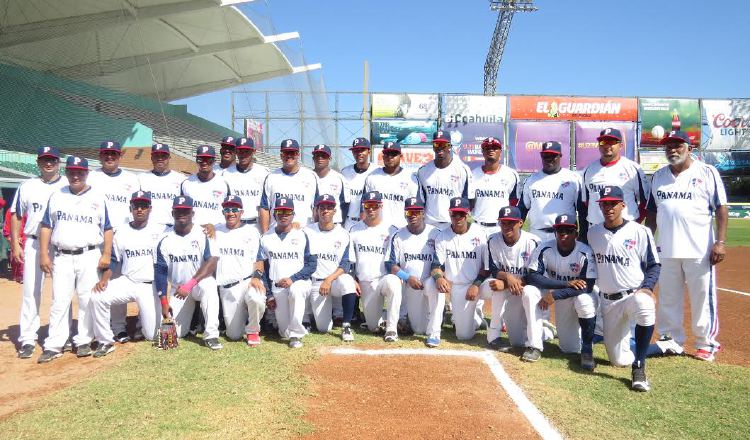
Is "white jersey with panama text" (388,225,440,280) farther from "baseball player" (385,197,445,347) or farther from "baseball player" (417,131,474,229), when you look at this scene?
"baseball player" (417,131,474,229)

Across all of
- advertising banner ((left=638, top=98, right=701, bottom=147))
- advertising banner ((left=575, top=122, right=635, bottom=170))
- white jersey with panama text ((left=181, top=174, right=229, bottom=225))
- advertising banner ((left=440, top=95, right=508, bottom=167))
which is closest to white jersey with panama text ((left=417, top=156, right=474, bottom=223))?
white jersey with panama text ((left=181, top=174, right=229, bottom=225))

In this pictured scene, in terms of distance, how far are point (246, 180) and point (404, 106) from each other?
81.3 feet

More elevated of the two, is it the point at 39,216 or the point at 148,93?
the point at 148,93

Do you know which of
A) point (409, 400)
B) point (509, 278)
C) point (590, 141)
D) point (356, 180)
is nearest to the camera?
point (409, 400)

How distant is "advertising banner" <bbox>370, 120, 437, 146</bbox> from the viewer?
30308mm

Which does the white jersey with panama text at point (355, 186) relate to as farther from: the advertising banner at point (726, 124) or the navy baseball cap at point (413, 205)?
the advertising banner at point (726, 124)

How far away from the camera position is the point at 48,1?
62.2ft

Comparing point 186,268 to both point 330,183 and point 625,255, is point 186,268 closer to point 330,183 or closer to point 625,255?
point 330,183

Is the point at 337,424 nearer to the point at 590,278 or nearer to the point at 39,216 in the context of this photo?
the point at 590,278

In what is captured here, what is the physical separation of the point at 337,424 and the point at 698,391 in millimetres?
2826

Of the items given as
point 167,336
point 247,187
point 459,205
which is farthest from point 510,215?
point 167,336

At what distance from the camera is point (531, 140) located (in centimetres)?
3047

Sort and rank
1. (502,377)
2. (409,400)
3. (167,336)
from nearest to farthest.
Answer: (409,400) → (502,377) → (167,336)

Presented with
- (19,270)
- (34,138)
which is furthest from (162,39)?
(19,270)
